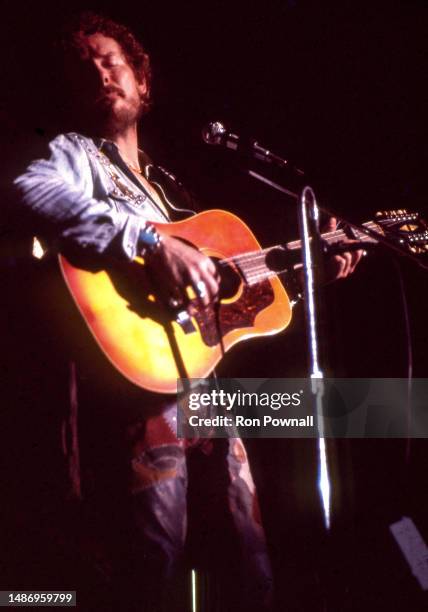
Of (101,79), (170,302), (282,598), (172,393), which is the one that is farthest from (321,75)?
(282,598)

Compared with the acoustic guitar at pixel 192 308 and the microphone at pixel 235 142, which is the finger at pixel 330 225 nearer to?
the acoustic guitar at pixel 192 308

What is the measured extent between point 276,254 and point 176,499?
99cm

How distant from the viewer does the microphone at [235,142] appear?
1783 mm

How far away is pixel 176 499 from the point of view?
1.59m

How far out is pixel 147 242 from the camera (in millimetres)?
1652

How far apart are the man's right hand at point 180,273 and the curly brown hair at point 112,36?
3.94 feet

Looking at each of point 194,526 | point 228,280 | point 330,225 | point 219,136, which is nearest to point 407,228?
point 330,225

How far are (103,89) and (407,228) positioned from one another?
1.45 metres

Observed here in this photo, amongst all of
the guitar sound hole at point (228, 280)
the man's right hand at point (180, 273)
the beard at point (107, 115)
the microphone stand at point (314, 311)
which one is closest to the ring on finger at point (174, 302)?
the man's right hand at point (180, 273)

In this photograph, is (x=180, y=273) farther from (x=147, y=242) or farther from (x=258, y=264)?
(x=258, y=264)

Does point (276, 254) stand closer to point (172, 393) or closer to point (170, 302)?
point (170, 302)

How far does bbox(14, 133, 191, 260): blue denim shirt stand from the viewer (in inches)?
63.0

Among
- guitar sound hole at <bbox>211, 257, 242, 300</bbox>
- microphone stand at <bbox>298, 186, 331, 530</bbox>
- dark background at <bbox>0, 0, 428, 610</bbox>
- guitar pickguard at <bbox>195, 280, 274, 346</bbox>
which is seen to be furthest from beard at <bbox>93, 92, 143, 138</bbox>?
microphone stand at <bbox>298, 186, 331, 530</bbox>

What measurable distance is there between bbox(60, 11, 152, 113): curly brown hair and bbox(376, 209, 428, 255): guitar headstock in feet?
4.17
